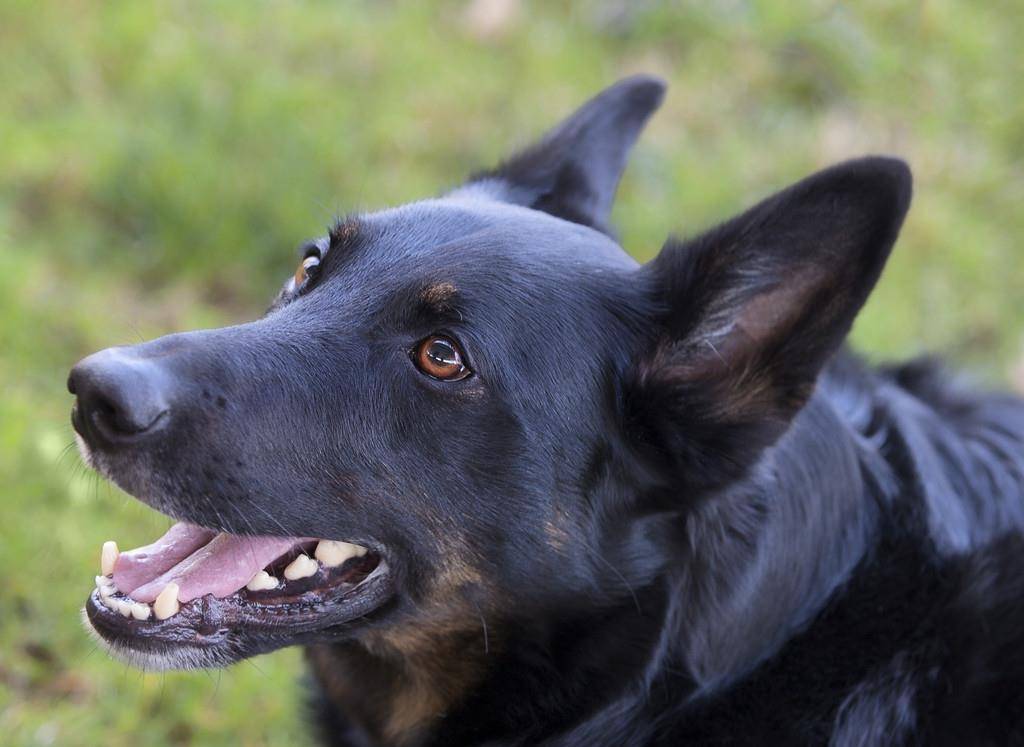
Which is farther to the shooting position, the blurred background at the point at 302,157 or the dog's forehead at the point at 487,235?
the blurred background at the point at 302,157

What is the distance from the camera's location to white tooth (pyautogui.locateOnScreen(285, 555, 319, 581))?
288 centimetres

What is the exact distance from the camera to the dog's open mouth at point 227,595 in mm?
2764

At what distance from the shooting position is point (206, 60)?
6141mm

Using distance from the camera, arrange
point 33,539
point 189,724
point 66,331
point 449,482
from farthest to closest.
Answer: point 66,331 < point 33,539 < point 189,724 < point 449,482

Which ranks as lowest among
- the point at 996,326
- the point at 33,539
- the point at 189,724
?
the point at 996,326

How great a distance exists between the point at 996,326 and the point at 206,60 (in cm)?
454

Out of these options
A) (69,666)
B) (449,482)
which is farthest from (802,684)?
(69,666)

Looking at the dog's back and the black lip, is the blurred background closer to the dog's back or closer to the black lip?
the black lip

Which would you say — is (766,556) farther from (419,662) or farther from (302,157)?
(302,157)

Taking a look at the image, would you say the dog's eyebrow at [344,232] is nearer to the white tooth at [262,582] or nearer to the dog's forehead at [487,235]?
the dog's forehead at [487,235]

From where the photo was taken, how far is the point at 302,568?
2883 mm

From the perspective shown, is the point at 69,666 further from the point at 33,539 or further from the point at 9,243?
the point at 9,243

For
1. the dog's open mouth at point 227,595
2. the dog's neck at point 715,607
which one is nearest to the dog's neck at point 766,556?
the dog's neck at point 715,607

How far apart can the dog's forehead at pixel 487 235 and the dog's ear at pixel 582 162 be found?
1.00 feet
